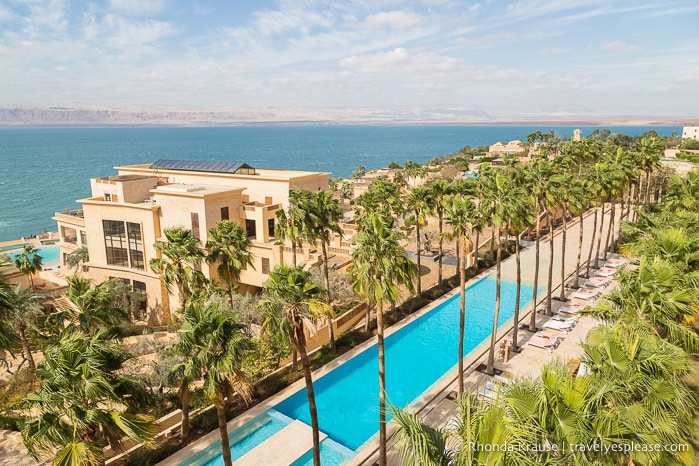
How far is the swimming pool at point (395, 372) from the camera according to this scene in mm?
19938

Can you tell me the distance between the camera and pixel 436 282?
3622 cm

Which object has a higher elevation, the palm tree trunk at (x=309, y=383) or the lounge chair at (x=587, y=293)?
the palm tree trunk at (x=309, y=383)

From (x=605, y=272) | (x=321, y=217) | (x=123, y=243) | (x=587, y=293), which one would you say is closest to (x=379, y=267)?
(x=321, y=217)

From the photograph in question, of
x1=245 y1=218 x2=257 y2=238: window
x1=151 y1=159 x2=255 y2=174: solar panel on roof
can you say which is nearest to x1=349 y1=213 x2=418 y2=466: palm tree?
x1=245 y1=218 x2=257 y2=238: window

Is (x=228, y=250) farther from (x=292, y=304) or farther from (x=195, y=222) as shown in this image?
(x=292, y=304)

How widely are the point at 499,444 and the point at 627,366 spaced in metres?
5.18

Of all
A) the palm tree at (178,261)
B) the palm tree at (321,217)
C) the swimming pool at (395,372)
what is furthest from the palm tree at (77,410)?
the palm tree at (321,217)

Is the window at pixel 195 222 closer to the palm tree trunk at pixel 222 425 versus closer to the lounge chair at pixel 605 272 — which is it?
the palm tree trunk at pixel 222 425

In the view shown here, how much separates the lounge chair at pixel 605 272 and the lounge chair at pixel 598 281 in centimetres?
75

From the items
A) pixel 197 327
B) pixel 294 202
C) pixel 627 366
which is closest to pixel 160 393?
pixel 197 327

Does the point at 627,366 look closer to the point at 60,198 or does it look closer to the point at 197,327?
the point at 197,327

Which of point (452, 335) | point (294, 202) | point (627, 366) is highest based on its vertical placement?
point (294, 202)

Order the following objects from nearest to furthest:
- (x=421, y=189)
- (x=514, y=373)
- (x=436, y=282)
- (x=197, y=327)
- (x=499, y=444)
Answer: (x=499, y=444) → (x=197, y=327) → (x=514, y=373) → (x=421, y=189) → (x=436, y=282)

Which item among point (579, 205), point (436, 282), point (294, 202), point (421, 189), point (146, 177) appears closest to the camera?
point (294, 202)
